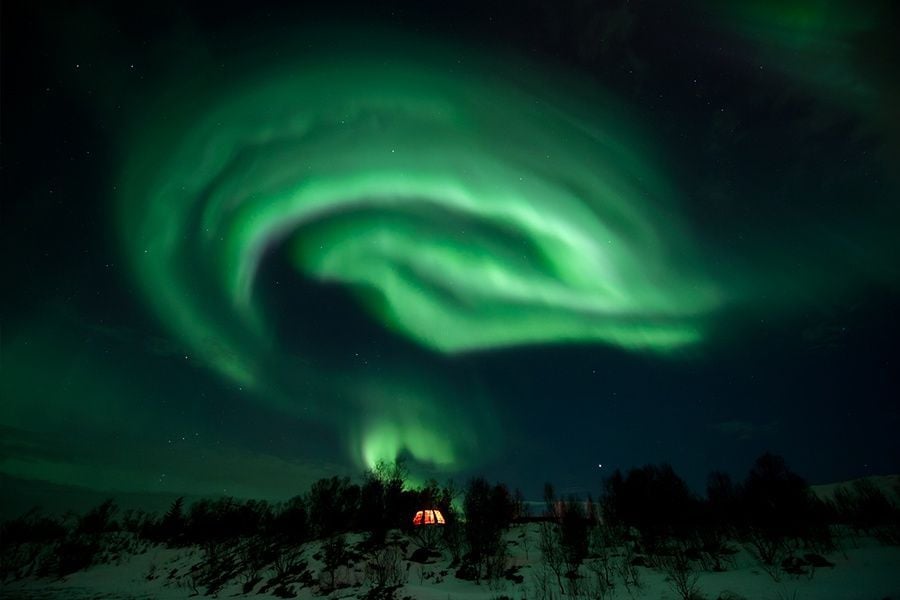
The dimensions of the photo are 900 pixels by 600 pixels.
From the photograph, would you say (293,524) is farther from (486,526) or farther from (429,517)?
(486,526)

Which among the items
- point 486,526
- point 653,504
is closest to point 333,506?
point 486,526

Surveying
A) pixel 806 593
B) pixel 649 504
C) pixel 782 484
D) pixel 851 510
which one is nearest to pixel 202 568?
pixel 649 504

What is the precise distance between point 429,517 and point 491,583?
18.6 m

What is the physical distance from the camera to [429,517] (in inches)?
1591

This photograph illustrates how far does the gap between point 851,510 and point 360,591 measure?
132 feet

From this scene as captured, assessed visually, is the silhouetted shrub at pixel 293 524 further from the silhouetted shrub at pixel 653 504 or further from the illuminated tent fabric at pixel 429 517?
the silhouetted shrub at pixel 653 504

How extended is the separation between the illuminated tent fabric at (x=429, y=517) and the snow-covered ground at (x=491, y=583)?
6.91m

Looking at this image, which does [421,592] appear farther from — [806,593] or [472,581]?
[806,593]

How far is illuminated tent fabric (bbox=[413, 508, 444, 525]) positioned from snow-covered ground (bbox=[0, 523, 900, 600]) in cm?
691

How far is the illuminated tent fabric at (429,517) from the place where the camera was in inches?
1561

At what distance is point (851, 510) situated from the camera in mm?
33875

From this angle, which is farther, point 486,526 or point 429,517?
point 429,517

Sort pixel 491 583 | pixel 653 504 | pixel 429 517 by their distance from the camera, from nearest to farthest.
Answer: pixel 491 583
pixel 653 504
pixel 429 517

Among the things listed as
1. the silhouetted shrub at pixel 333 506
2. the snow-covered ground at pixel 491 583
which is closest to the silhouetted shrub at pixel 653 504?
the snow-covered ground at pixel 491 583
